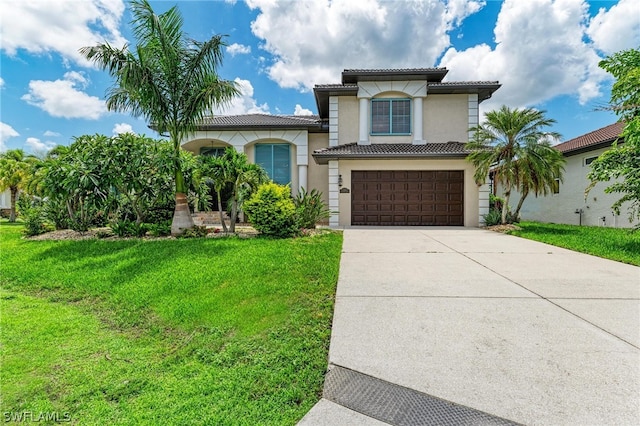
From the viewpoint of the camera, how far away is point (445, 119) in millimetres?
14727

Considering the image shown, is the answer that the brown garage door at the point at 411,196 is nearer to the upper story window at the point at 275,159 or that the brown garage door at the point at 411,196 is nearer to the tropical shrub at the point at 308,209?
the tropical shrub at the point at 308,209

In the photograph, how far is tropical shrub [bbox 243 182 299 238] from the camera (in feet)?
29.3

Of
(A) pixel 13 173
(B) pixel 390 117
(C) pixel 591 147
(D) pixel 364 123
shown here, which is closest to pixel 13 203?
(A) pixel 13 173

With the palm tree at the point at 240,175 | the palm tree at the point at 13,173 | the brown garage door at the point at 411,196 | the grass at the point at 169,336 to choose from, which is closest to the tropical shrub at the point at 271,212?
the palm tree at the point at 240,175

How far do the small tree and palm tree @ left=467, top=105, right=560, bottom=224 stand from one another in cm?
307

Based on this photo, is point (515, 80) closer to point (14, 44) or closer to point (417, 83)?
point (417, 83)

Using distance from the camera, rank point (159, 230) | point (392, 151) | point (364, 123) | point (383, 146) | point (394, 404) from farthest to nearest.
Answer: point (364, 123)
point (383, 146)
point (392, 151)
point (159, 230)
point (394, 404)

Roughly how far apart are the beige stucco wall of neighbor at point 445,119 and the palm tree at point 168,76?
974cm

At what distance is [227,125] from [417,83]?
927 cm

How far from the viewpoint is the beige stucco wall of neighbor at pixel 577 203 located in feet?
44.9

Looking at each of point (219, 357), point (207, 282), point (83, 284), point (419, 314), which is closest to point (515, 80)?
point (419, 314)

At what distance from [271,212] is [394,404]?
7.17m

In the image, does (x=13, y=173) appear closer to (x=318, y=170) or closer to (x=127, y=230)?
(x=127, y=230)

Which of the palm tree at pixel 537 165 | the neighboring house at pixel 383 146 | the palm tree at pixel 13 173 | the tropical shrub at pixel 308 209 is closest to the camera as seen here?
the tropical shrub at pixel 308 209
